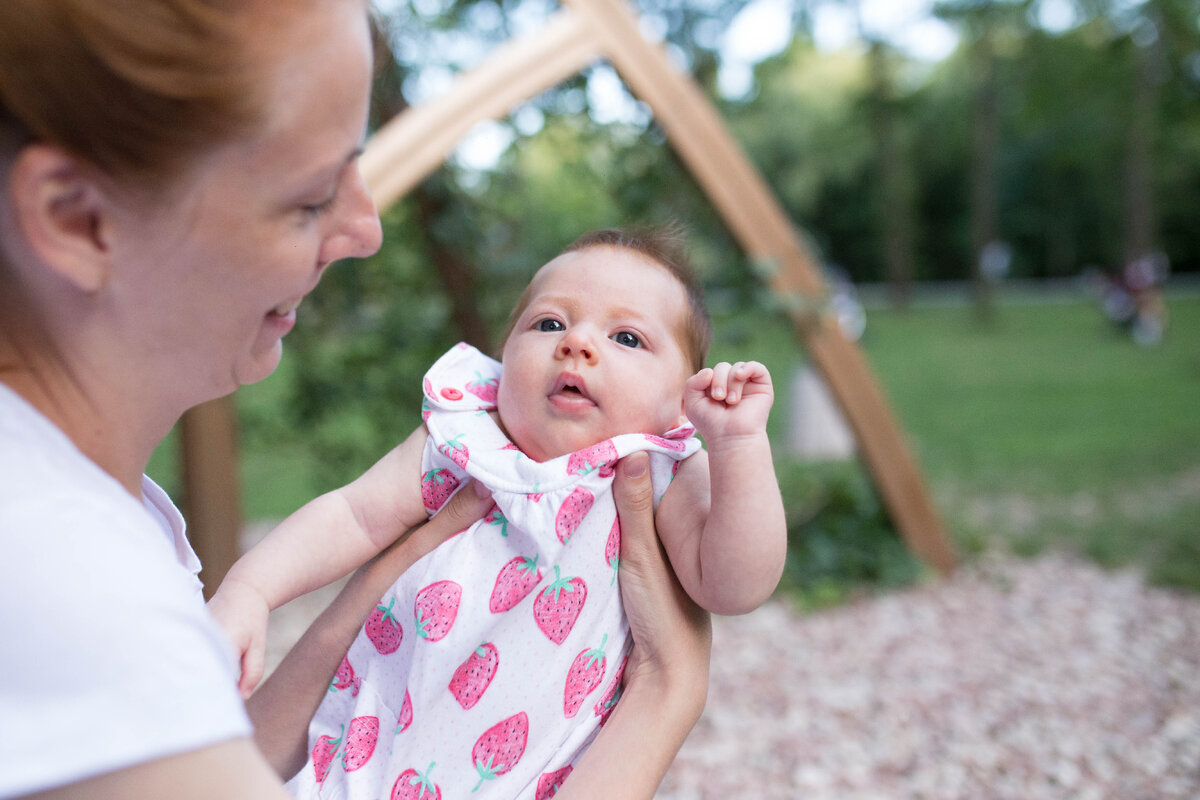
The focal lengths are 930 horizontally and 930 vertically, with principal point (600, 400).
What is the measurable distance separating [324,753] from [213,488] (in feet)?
9.11

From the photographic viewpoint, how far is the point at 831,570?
5.59m

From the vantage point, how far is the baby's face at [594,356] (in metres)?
1.33

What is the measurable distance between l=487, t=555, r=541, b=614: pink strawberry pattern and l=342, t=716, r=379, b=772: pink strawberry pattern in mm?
243

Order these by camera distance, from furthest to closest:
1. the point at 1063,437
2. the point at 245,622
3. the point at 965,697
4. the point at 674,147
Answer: the point at 1063,437, the point at 965,697, the point at 674,147, the point at 245,622

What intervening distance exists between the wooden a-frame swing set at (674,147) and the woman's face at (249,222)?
8.04 ft

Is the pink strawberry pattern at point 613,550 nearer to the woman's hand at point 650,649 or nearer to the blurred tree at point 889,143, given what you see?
the woman's hand at point 650,649

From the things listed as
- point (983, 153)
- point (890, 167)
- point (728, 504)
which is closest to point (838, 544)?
point (728, 504)

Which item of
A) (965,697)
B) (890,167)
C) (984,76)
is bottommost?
(890,167)

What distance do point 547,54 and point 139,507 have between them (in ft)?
10.1

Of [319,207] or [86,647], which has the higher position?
[319,207]

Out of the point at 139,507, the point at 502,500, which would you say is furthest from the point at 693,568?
the point at 139,507

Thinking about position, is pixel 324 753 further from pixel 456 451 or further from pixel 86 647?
pixel 86 647

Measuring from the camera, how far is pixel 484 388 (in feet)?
4.81

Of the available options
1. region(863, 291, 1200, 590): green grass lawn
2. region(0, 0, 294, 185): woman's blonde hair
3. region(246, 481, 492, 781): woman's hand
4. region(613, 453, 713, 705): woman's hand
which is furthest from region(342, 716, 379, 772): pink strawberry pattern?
region(863, 291, 1200, 590): green grass lawn
